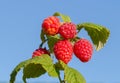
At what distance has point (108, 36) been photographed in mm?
4418

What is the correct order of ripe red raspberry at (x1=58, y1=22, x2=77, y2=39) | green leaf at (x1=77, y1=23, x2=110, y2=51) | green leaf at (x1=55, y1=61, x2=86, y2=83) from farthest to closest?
green leaf at (x1=77, y1=23, x2=110, y2=51) < ripe red raspberry at (x1=58, y1=22, x2=77, y2=39) < green leaf at (x1=55, y1=61, x2=86, y2=83)

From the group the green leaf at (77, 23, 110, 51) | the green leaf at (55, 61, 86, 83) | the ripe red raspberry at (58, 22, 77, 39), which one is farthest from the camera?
the green leaf at (77, 23, 110, 51)

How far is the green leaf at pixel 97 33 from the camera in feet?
14.1

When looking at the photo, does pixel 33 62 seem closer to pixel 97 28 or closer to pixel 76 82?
pixel 76 82

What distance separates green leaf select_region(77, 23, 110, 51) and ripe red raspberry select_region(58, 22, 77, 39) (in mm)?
192

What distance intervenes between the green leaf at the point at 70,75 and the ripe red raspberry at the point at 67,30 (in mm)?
274

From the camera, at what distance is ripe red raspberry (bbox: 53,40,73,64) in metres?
3.97

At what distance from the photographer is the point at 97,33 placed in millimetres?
4465

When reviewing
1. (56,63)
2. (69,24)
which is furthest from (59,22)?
(56,63)

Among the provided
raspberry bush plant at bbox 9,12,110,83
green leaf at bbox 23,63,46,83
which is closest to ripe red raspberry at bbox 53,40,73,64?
raspberry bush plant at bbox 9,12,110,83

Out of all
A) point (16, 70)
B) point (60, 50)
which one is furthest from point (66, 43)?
point (16, 70)

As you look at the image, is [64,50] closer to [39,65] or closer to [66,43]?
[66,43]

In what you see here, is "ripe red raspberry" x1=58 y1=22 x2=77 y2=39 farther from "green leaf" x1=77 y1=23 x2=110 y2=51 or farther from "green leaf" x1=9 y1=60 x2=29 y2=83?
"green leaf" x1=9 y1=60 x2=29 y2=83

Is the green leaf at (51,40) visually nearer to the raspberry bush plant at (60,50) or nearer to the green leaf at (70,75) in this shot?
the raspberry bush plant at (60,50)
